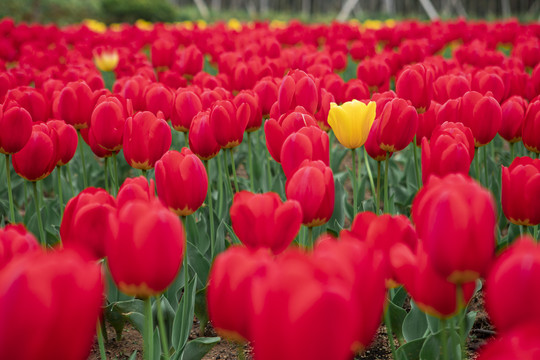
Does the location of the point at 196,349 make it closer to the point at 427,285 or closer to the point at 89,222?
the point at 89,222

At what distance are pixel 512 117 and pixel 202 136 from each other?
1162 mm

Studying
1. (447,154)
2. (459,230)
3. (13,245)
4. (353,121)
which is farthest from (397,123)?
(13,245)

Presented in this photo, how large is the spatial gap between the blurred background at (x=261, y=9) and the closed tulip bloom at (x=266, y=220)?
14.5 metres

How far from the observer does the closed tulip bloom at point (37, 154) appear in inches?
74.1

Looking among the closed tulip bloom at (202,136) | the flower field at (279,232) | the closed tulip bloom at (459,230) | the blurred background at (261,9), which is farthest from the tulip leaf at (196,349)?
the blurred background at (261,9)

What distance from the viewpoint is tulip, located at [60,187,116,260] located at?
3.84 ft

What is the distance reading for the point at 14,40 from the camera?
5.89 meters

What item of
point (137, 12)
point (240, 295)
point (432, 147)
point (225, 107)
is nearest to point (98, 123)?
point (225, 107)

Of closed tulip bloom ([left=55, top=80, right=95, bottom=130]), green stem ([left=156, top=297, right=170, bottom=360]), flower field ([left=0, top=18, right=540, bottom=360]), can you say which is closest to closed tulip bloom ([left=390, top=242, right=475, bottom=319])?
flower field ([left=0, top=18, right=540, bottom=360])

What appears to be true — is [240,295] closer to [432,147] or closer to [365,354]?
[432,147]

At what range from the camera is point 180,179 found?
1.47 meters

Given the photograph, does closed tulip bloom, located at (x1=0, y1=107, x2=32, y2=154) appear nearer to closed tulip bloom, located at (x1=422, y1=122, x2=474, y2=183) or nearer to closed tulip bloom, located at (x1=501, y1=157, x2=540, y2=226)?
closed tulip bloom, located at (x1=422, y1=122, x2=474, y2=183)

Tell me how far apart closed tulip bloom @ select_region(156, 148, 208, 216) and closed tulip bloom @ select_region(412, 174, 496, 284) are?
27.5 inches

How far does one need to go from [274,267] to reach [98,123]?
4.87 ft
